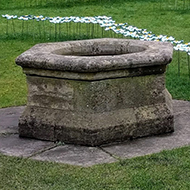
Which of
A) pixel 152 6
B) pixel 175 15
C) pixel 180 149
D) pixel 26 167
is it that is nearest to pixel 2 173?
pixel 26 167

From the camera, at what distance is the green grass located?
13.6ft

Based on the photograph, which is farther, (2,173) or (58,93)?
(58,93)

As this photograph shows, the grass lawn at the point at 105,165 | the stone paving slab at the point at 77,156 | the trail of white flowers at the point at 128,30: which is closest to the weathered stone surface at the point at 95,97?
the stone paving slab at the point at 77,156

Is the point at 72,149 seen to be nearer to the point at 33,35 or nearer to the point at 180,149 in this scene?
the point at 180,149

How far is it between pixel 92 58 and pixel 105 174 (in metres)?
1.18

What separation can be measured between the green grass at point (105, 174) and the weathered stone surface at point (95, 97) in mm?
558

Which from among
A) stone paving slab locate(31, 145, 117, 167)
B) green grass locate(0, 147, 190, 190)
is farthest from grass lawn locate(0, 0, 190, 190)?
stone paving slab locate(31, 145, 117, 167)

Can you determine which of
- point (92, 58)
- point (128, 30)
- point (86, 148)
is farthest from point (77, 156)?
point (128, 30)

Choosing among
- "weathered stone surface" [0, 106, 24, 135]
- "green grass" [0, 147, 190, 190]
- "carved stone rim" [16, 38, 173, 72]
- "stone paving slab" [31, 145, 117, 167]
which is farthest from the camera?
"weathered stone surface" [0, 106, 24, 135]

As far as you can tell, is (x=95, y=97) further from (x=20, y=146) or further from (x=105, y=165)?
(x=20, y=146)

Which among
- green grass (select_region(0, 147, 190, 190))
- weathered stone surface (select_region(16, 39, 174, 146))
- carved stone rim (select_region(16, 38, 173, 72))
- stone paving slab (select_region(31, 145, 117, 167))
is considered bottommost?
stone paving slab (select_region(31, 145, 117, 167))

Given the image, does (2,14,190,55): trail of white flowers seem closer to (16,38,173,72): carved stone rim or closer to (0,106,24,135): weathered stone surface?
(16,38,173,72): carved stone rim

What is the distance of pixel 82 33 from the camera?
36.1ft

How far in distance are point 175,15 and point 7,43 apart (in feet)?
14.1
